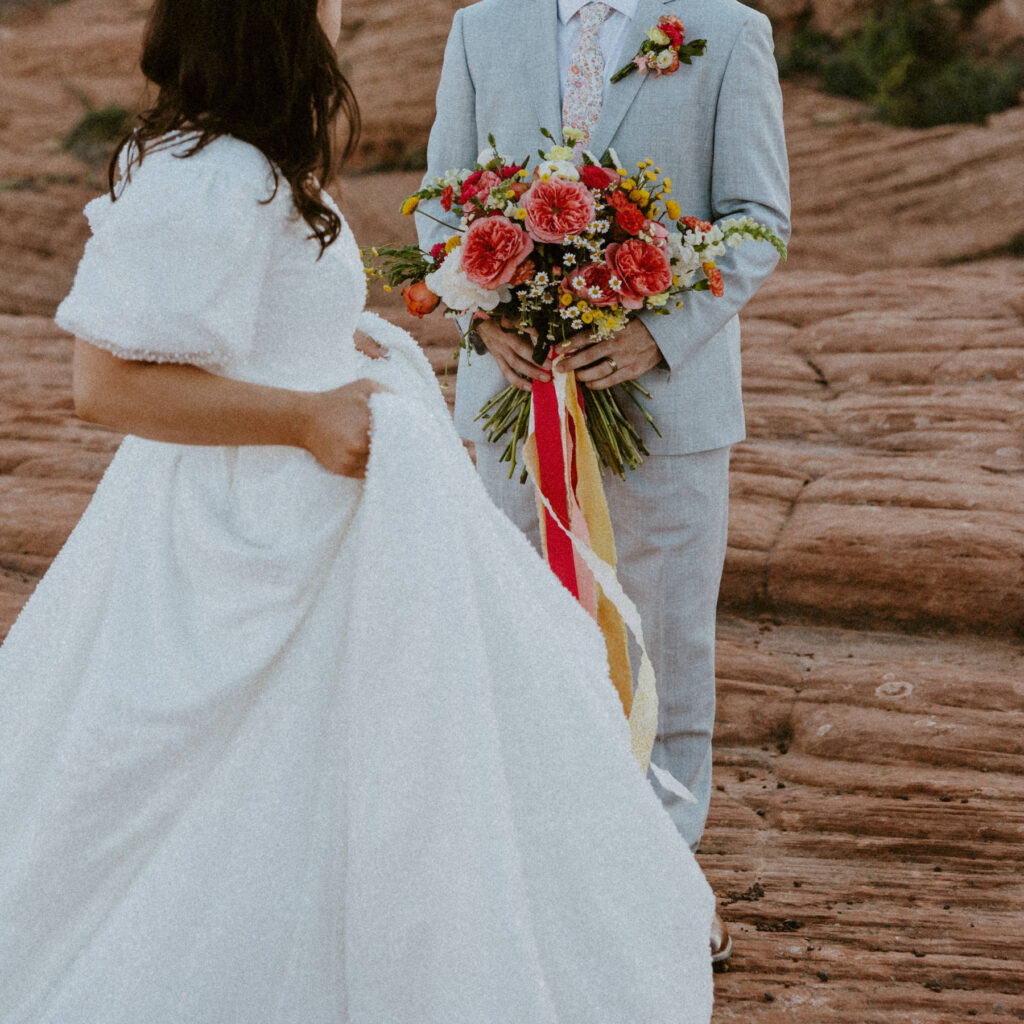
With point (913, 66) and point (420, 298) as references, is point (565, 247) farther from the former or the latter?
point (913, 66)

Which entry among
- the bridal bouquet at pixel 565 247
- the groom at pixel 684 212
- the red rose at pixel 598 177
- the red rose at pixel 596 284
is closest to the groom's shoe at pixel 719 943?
the groom at pixel 684 212

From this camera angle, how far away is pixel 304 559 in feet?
5.71

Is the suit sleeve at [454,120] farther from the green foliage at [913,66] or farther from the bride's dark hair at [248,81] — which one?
the green foliage at [913,66]

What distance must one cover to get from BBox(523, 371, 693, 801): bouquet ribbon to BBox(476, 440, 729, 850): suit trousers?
0.16 m

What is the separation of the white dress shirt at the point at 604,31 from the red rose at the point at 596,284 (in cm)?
57

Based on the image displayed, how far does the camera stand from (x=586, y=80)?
2.72 metres

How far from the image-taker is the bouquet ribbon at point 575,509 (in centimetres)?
264

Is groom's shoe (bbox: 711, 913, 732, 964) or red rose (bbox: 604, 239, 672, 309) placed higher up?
red rose (bbox: 604, 239, 672, 309)

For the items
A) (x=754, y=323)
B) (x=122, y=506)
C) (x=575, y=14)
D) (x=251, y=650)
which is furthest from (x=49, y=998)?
(x=754, y=323)

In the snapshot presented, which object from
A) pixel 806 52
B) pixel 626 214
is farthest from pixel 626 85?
pixel 806 52

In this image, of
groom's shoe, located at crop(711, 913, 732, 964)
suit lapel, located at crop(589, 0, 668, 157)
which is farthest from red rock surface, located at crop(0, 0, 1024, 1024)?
suit lapel, located at crop(589, 0, 668, 157)

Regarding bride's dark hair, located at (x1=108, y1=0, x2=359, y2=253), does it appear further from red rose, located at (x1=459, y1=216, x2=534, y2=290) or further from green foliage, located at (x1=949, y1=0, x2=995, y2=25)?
green foliage, located at (x1=949, y1=0, x2=995, y2=25)

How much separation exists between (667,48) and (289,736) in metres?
1.79

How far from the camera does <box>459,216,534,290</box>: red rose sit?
2.37 m
